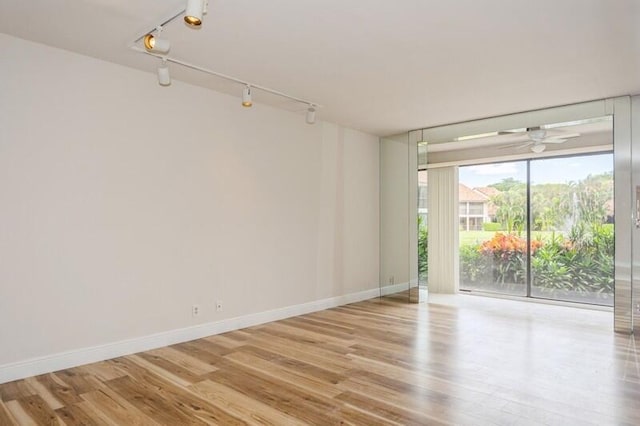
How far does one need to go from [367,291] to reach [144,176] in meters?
3.92

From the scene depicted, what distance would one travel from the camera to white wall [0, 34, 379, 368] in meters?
3.21

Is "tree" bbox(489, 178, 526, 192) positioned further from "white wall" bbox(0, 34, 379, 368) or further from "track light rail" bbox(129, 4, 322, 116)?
"track light rail" bbox(129, 4, 322, 116)

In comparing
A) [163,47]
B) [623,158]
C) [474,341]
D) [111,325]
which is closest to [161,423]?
[111,325]

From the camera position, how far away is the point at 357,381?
3145mm

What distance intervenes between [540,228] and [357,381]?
5.22 metres

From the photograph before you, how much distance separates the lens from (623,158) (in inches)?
180

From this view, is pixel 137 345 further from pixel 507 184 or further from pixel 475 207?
pixel 507 184

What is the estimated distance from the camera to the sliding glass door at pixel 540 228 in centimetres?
635

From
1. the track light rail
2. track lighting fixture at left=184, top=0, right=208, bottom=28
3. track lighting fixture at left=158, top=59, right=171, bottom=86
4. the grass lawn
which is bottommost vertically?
the grass lawn

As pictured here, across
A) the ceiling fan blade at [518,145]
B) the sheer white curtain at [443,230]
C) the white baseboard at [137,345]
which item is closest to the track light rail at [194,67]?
the white baseboard at [137,345]


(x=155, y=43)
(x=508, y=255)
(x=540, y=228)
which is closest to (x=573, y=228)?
(x=540, y=228)

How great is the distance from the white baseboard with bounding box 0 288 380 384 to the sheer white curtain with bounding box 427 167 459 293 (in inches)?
113

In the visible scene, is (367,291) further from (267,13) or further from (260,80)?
(267,13)

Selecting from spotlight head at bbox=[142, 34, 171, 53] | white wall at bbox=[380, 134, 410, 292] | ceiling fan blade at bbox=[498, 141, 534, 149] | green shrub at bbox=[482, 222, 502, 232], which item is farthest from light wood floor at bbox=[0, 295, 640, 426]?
green shrub at bbox=[482, 222, 502, 232]
